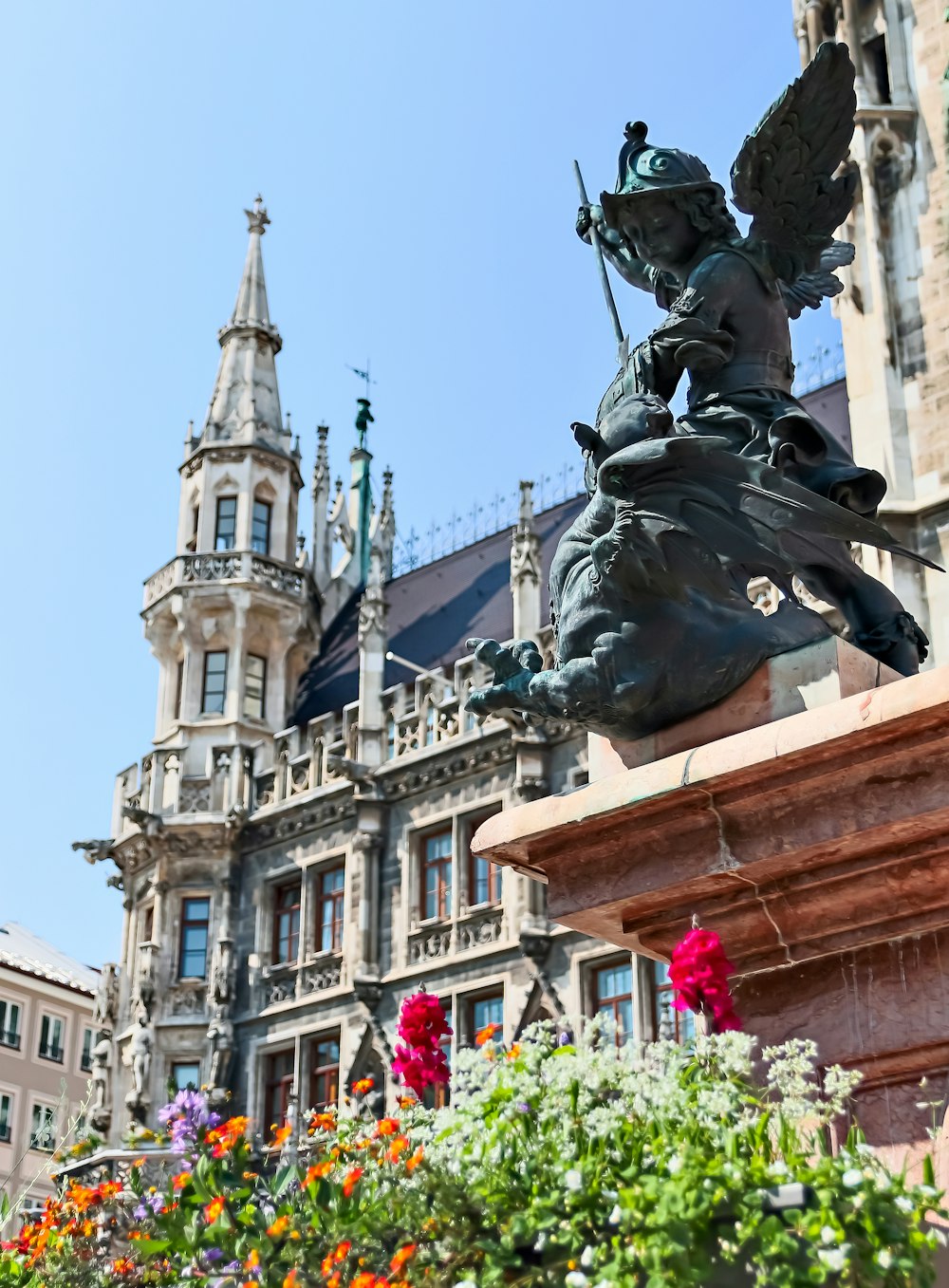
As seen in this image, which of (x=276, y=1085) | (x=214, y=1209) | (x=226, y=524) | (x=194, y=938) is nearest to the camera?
(x=214, y=1209)

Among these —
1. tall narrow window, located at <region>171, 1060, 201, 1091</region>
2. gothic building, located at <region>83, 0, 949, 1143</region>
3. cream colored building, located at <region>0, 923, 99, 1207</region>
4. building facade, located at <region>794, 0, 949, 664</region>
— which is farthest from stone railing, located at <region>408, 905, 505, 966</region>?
cream colored building, located at <region>0, 923, 99, 1207</region>

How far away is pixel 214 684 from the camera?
34.8 meters

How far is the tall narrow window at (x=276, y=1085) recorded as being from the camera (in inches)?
1202

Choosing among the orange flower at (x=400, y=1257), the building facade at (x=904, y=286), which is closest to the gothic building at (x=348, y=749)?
the building facade at (x=904, y=286)

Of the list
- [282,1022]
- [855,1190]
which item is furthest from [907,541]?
[855,1190]

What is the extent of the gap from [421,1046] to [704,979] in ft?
3.37

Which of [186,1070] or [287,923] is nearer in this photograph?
[186,1070]

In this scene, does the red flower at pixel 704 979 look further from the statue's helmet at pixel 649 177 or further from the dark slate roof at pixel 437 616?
the dark slate roof at pixel 437 616

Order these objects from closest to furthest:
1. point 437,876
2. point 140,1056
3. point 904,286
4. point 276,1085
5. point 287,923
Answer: point 904,286 → point 437,876 → point 276,1085 → point 140,1056 → point 287,923

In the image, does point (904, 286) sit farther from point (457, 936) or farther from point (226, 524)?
point (226, 524)

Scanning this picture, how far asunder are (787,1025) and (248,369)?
3327 centimetres

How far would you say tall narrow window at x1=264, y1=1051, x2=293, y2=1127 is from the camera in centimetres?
3053

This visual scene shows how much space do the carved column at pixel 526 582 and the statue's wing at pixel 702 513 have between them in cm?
2357

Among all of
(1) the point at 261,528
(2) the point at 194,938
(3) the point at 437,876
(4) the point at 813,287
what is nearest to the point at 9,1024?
(2) the point at 194,938
